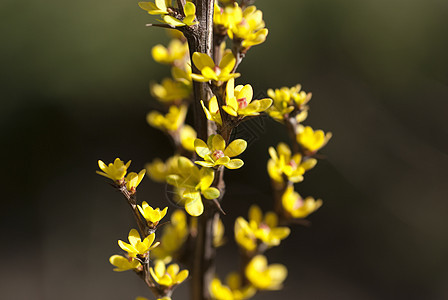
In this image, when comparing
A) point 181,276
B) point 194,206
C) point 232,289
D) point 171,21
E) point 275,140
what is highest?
point 171,21

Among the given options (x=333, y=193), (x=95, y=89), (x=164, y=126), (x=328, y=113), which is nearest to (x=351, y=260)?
(x=333, y=193)

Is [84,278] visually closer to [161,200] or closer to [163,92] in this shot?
[161,200]

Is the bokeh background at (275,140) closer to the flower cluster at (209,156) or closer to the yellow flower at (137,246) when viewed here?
the flower cluster at (209,156)

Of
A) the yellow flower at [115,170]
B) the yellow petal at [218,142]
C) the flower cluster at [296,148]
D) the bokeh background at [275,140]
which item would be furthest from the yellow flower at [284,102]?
the bokeh background at [275,140]

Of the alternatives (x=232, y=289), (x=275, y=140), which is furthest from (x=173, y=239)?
(x=275, y=140)

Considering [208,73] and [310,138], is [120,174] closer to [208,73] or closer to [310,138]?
[208,73]

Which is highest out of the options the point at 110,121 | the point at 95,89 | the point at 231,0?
the point at 231,0
